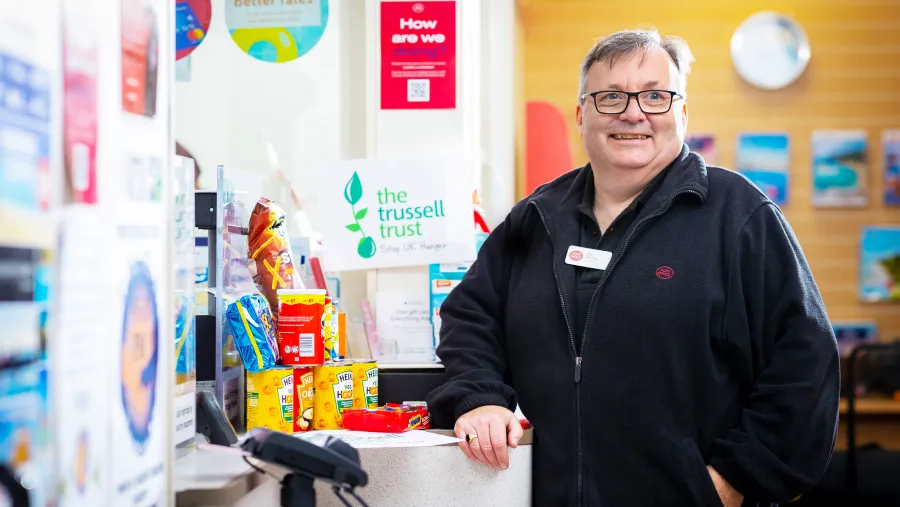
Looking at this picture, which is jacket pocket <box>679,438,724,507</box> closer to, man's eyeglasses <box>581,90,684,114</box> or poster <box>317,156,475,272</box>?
man's eyeglasses <box>581,90,684,114</box>

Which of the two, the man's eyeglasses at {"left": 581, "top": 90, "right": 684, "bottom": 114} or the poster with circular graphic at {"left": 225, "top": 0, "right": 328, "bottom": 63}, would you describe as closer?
the man's eyeglasses at {"left": 581, "top": 90, "right": 684, "bottom": 114}

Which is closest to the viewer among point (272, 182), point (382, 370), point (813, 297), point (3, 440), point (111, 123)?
point (3, 440)

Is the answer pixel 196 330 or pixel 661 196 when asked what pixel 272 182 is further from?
pixel 661 196

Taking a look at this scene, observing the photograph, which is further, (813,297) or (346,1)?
(346,1)

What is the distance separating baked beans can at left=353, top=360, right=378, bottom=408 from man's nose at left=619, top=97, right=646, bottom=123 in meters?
0.91

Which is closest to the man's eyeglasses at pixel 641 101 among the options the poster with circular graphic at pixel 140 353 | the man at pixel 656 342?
the man at pixel 656 342

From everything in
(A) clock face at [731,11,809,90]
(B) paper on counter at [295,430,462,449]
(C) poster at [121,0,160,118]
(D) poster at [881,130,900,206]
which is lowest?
(B) paper on counter at [295,430,462,449]

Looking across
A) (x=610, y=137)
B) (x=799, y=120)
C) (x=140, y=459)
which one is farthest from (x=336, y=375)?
(x=799, y=120)

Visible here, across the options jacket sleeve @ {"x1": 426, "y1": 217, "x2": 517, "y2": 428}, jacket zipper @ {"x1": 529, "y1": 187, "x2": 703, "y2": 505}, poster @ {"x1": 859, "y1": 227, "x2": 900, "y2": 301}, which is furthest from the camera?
poster @ {"x1": 859, "y1": 227, "x2": 900, "y2": 301}

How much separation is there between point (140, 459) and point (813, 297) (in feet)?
4.95

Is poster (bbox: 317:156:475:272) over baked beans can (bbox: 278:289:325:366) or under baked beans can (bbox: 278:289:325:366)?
over

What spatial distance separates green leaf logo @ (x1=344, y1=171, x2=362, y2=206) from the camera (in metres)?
3.00

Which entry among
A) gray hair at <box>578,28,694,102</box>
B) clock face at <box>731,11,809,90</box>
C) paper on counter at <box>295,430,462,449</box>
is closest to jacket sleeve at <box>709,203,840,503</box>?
gray hair at <box>578,28,694,102</box>

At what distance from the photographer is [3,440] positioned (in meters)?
0.92
